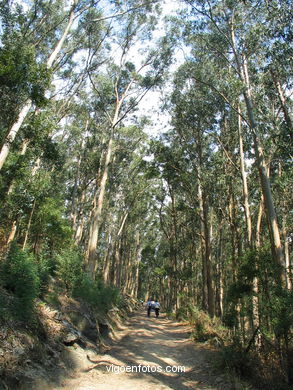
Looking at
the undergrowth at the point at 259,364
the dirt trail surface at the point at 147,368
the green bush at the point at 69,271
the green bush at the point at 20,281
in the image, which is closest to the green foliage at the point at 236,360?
the undergrowth at the point at 259,364

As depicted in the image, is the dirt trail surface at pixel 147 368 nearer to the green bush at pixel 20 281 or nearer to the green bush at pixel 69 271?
the green bush at pixel 20 281

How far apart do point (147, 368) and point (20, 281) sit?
155 inches

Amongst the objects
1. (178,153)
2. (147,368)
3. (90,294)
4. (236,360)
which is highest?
(178,153)

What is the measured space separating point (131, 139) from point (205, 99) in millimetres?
9268

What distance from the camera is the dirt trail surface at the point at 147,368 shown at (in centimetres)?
576

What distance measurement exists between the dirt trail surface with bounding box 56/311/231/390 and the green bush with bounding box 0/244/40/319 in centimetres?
163

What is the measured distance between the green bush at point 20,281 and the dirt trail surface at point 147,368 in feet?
5.33

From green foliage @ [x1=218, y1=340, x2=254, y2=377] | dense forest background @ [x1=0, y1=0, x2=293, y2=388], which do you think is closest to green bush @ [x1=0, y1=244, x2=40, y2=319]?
dense forest background @ [x1=0, y1=0, x2=293, y2=388]

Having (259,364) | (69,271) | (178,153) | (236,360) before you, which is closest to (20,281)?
(69,271)

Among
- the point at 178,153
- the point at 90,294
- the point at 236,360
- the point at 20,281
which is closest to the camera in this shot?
the point at 20,281

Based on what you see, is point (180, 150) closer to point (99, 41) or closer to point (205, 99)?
point (205, 99)

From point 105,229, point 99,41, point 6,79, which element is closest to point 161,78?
point 99,41

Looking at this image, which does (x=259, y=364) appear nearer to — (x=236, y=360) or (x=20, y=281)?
(x=236, y=360)

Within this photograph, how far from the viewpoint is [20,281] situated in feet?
19.6
